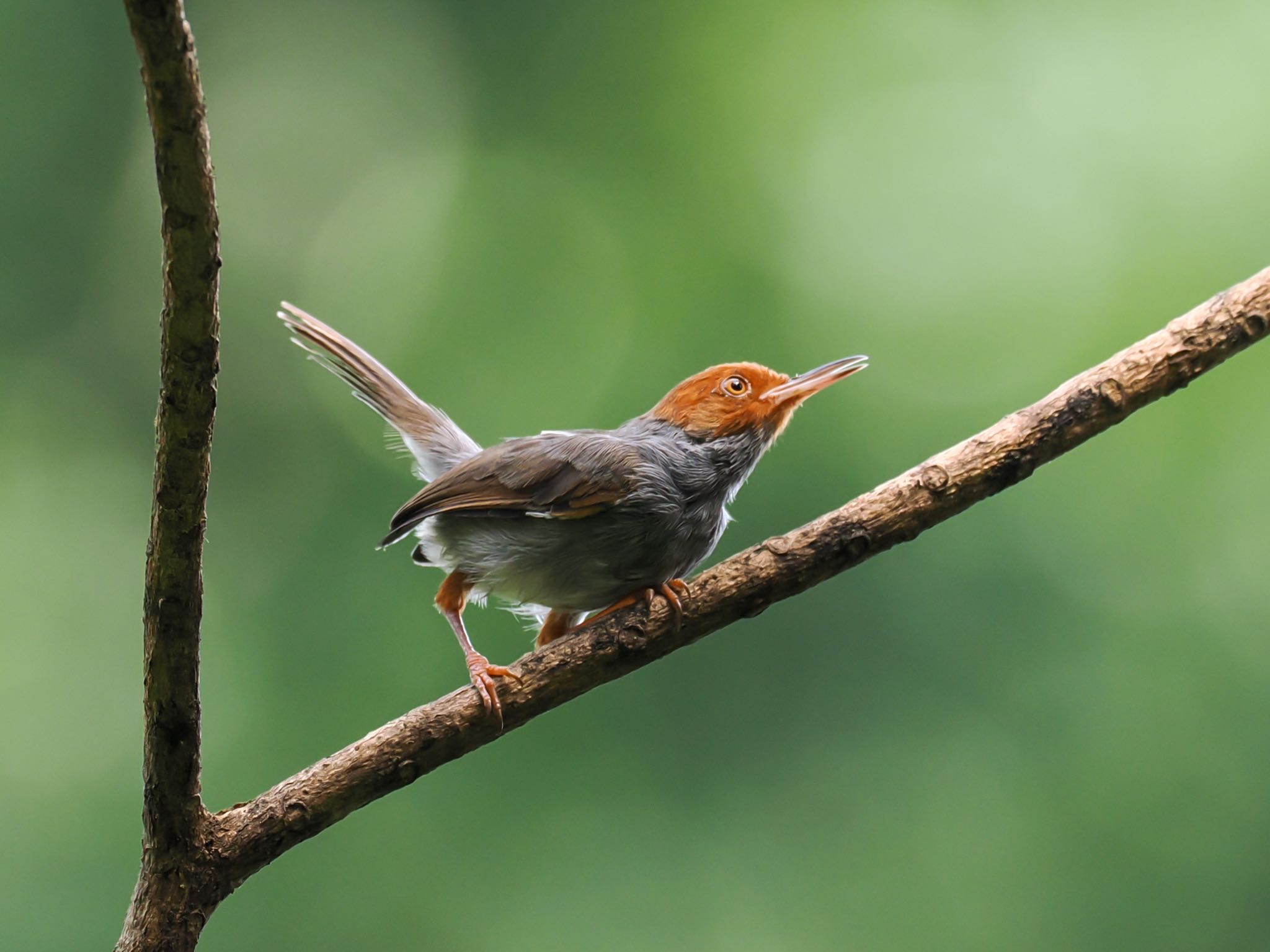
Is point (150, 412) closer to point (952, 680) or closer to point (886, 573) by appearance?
point (886, 573)

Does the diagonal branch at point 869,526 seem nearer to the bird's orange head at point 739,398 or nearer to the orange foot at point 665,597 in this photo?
the orange foot at point 665,597

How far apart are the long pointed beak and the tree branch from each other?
6.73 ft

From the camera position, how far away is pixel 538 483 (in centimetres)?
364

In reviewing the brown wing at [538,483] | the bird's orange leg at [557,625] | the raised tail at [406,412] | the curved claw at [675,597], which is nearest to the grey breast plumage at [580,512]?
the brown wing at [538,483]

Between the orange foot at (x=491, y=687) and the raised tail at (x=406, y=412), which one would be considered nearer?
the orange foot at (x=491, y=687)

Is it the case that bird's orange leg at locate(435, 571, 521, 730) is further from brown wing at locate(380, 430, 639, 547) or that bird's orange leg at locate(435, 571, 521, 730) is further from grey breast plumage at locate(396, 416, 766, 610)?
brown wing at locate(380, 430, 639, 547)

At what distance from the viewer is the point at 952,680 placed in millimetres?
6898

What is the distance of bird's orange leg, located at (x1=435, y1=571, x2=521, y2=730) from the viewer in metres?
2.93

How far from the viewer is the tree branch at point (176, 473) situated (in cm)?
194

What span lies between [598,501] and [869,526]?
0.86m

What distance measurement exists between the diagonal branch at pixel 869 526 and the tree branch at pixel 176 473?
1.51 ft

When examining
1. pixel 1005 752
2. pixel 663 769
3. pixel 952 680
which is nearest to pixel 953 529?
pixel 952 680

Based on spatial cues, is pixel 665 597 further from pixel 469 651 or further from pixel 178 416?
pixel 178 416

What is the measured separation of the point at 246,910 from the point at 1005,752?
4.60 m
